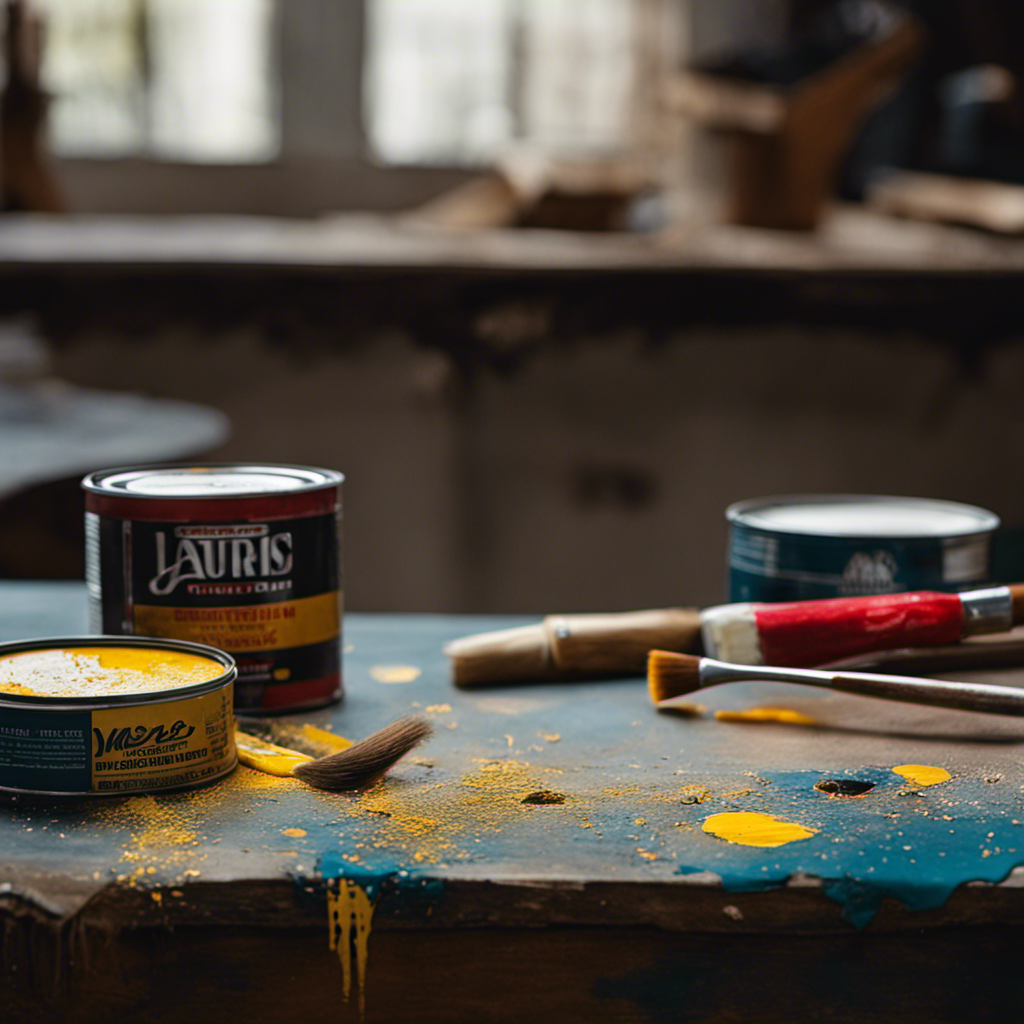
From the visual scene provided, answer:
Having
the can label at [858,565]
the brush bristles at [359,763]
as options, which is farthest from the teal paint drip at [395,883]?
the can label at [858,565]

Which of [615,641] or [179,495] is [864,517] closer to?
[615,641]

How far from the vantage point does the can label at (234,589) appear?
0.81m

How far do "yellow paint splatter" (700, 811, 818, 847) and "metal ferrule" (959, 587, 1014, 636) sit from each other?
0.31m

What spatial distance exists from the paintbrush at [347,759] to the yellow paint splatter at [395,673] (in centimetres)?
19

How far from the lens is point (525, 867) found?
603 mm

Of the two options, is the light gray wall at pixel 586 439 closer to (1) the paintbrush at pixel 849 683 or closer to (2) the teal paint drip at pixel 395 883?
(1) the paintbrush at pixel 849 683

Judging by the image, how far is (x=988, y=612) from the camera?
89 centimetres

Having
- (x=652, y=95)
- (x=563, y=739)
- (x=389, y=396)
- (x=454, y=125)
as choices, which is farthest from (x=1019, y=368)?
(x=454, y=125)

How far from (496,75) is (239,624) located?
6196mm

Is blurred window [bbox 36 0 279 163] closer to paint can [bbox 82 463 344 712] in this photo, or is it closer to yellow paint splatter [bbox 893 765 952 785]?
paint can [bbox 82 463 344 712]

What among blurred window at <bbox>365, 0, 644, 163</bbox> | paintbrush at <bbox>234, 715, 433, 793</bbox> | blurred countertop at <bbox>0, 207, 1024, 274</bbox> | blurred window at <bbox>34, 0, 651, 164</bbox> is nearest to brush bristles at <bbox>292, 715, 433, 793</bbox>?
paintbrush at <bbox>234, 715, 433, 793</bbox>

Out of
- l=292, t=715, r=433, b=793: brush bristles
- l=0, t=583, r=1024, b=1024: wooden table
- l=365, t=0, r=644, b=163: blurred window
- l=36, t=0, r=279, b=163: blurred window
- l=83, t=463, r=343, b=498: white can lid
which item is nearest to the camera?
l=0, t=583, r=1024, b=1024: wooden table

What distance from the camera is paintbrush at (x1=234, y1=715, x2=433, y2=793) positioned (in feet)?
2.34

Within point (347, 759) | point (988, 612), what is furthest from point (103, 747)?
point (988, 612)
